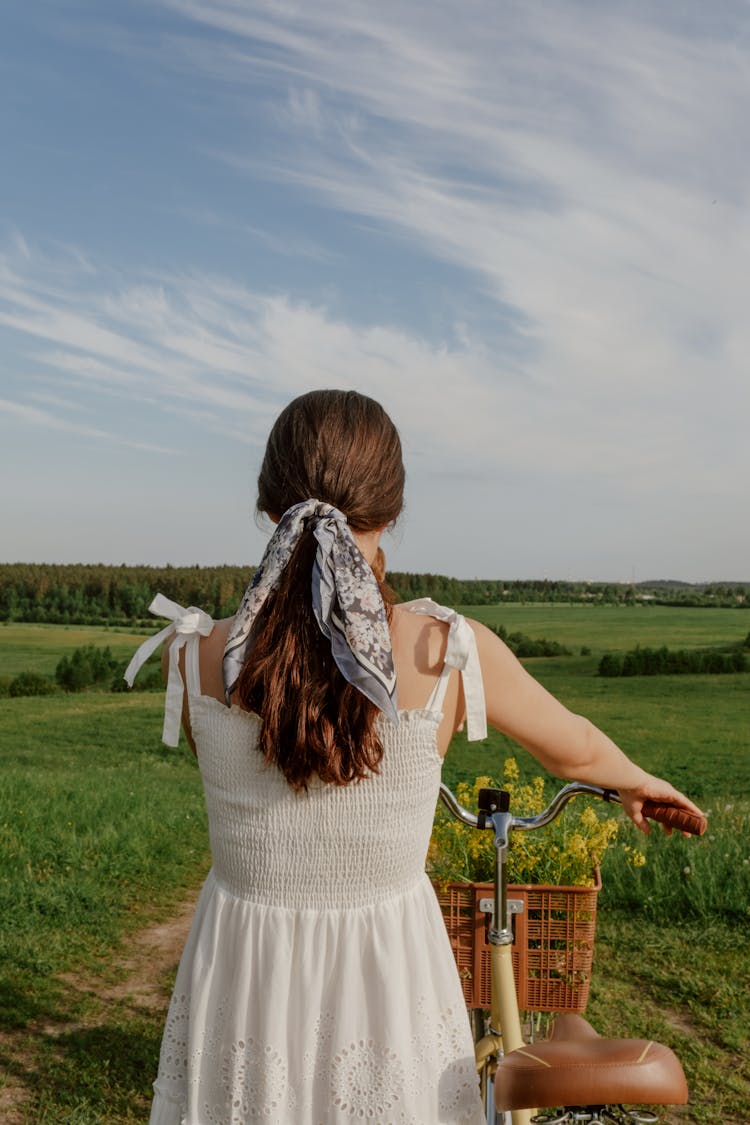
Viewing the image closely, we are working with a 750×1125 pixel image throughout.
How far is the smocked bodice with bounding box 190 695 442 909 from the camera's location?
5.89 feet

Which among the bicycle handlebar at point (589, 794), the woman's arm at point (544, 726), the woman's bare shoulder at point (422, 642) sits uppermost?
the woman's bare shoulder at point (422, 642)

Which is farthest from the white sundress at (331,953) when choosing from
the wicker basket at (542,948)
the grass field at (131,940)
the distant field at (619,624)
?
the distant field at (619,624)

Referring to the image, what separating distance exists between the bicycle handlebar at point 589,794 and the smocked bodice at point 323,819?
40cm

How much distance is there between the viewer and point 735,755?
27.7 meters

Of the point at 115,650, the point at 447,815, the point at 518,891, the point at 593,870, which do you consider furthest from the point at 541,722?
the point at 115,650

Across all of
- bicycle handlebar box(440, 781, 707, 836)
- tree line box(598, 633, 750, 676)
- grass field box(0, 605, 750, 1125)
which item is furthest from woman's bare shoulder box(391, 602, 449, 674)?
tree line box(598, 633, 750, 676)

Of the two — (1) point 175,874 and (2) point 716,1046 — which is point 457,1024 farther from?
(1) point 175,874

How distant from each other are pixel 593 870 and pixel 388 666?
1628 millimetres

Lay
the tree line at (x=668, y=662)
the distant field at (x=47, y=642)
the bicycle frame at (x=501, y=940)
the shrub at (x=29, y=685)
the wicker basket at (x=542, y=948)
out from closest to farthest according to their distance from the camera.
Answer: the bicycle frame at (x=501, y=940), the wicker basket at (x=542, y=948), the shrub at (x=29, y=685), the distant field at (x=47, y=642), the tree line at (x=668, y=662)

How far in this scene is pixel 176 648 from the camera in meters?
1.95

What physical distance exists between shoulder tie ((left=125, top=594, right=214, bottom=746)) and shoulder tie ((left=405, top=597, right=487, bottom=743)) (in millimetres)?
486

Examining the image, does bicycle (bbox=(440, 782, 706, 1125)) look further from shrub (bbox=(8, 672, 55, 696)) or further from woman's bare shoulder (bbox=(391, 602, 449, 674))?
shrub (bbox=(8, 672, 55, 696))

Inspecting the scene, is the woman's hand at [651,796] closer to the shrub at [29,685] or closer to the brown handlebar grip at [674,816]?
the brown handlebar grip at [674,816]

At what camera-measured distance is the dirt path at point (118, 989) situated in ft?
12.9
